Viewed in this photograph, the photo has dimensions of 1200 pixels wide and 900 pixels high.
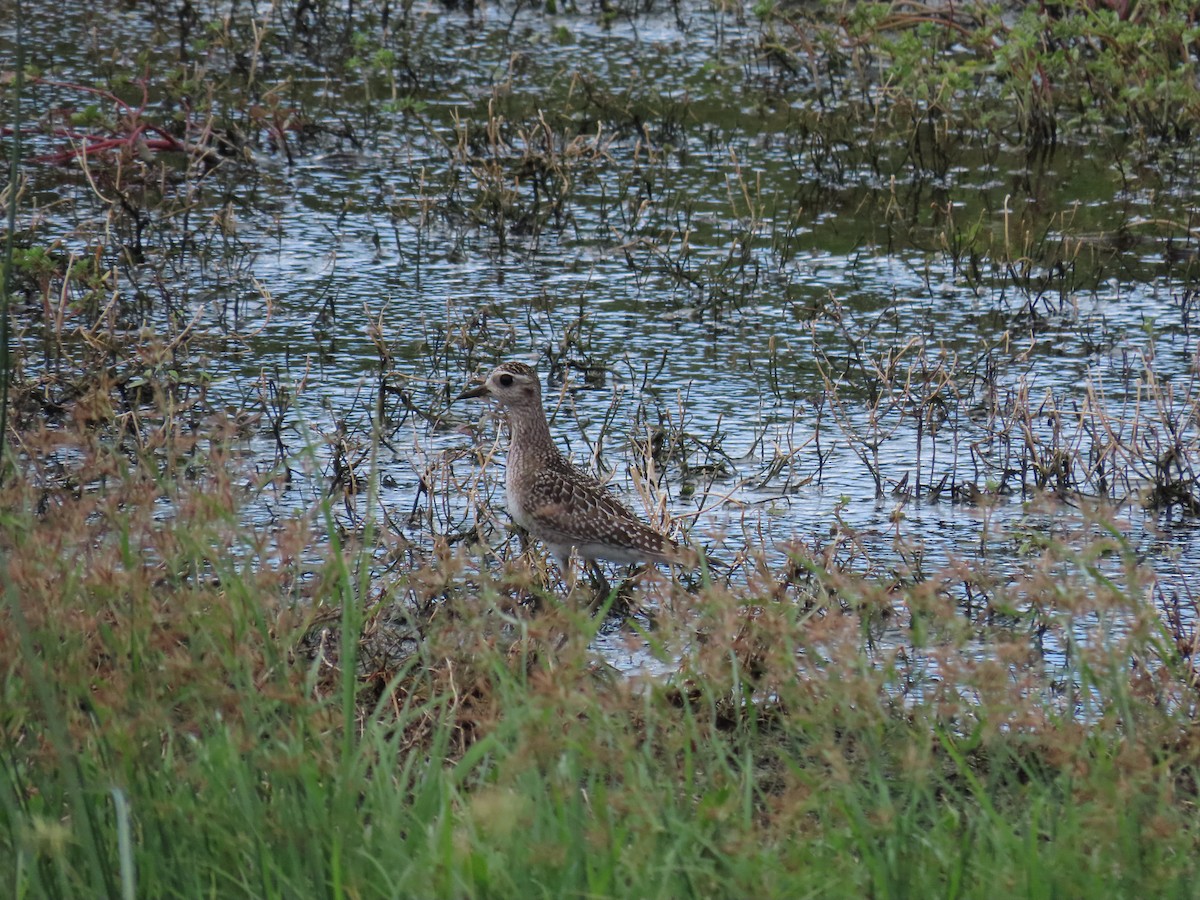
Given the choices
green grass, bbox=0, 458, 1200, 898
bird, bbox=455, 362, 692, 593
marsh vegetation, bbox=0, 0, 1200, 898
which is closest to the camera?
green grass, bbox=0, 458, 1200, 898

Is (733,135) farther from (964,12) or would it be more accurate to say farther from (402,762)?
(402,762)

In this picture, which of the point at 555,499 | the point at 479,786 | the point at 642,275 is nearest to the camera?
the point at 479,786

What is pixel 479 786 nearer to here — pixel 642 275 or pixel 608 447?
pixel 608 447

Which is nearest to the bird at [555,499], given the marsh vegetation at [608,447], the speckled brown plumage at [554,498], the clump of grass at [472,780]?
the speckled brown plumage at [554,498]

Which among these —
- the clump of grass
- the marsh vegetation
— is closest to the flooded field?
the marsh vegetation

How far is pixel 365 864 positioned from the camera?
3.27m

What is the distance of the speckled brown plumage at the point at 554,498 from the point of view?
5625 mm

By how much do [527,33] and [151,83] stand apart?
2802mm

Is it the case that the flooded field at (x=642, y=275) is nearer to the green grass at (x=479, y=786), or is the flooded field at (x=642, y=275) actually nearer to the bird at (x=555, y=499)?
the bird at (x=555, y=499)

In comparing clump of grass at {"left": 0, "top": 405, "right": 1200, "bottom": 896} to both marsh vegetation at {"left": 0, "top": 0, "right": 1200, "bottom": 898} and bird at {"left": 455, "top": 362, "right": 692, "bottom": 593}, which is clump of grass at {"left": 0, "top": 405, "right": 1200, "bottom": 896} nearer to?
marsh vegetation at {"left": 0, "top": 0, "right": 1200, "bottom": 898}

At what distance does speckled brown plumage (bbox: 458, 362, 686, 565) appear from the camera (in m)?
5.62

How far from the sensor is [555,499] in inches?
226

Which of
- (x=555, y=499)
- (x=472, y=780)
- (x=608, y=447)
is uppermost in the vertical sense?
(x=472, y=780)

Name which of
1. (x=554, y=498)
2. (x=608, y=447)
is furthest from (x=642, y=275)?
(x=554, y=498)
